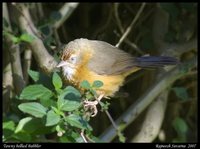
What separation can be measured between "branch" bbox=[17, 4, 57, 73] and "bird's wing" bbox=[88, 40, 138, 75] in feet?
1.13

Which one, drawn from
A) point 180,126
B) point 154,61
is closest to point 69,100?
point 154,61

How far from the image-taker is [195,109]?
4.82 meters

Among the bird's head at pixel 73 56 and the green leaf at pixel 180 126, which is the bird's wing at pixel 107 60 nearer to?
the bird's head at pixel 73 56

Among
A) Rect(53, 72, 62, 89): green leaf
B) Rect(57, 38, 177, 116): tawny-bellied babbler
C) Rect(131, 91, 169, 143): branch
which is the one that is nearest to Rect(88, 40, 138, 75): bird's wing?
Rect(57, 38, 177, 116): tawny-bellied babbler

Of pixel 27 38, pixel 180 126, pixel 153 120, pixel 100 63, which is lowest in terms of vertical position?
pixel 180 126

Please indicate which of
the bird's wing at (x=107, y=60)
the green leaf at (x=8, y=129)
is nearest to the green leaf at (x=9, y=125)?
the green leaf at (x=8, y=129)

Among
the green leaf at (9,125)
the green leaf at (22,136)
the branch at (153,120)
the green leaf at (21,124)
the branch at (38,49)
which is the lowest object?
the branch at (153,120)

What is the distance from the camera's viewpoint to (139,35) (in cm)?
444

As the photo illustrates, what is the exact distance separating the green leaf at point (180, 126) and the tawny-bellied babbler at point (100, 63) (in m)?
1.27

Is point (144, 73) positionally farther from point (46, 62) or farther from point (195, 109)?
point (46, 62)

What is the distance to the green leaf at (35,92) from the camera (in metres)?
2.64

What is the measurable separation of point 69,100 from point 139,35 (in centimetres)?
202

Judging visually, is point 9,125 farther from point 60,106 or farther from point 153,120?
point 153,120

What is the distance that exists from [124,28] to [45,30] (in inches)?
39.7
